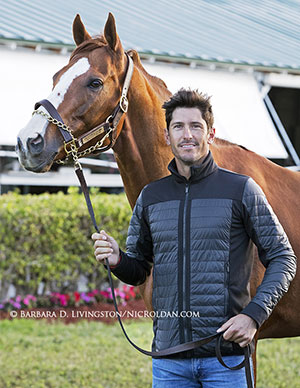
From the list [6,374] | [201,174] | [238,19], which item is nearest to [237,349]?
[201,174]

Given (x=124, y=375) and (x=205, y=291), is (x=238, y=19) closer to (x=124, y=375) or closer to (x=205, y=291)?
(x=124, y=375)

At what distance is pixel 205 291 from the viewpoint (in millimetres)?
2236

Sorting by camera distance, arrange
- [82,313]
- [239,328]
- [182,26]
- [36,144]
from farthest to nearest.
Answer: [182,26] < [82,313] < [36,144] < [239,328]

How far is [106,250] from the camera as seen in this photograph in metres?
2.40

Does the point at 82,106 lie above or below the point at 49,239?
above

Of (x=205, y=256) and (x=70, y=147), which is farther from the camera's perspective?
(x=70, y=147)

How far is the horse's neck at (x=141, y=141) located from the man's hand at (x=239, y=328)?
3.55 ft

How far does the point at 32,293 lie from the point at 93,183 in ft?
7.35

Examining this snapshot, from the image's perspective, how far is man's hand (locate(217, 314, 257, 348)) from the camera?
2.11 metres

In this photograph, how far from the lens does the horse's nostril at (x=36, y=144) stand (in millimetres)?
2500

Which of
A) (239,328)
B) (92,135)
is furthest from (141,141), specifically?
(239,328)

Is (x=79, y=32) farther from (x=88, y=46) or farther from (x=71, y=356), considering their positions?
(x=71, y=356)

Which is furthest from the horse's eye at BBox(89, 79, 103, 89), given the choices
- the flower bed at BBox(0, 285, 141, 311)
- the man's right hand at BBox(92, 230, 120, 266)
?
the flower bed at BBox(0, 285, 141, 311)

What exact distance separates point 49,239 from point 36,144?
4772mm
